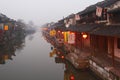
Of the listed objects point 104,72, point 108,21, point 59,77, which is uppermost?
point 108,21

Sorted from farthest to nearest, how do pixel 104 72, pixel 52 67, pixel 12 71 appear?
pixel 52 67, pixel 12 71, pixel 104 72

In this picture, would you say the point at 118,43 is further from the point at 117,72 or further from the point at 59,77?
the point at 59,77

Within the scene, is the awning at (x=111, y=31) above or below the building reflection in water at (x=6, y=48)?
above

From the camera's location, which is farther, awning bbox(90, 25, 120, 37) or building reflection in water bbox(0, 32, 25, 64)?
building reflection in water bbox(0, 32, 25, 64)

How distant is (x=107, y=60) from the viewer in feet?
56.3

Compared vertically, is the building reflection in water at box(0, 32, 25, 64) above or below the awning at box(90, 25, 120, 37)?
below

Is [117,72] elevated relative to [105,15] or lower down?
lower down

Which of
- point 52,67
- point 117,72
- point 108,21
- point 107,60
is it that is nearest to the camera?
point 117,72

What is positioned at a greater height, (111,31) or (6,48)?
(111,31)

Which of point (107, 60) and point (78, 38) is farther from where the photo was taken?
point (78, 38)

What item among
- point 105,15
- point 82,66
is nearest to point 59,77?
point 82,66

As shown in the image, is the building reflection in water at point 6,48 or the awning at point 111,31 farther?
the building reflection in water at point 6,48

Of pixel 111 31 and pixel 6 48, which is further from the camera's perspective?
pixel 6 48

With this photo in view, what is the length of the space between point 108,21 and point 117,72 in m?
7.07
